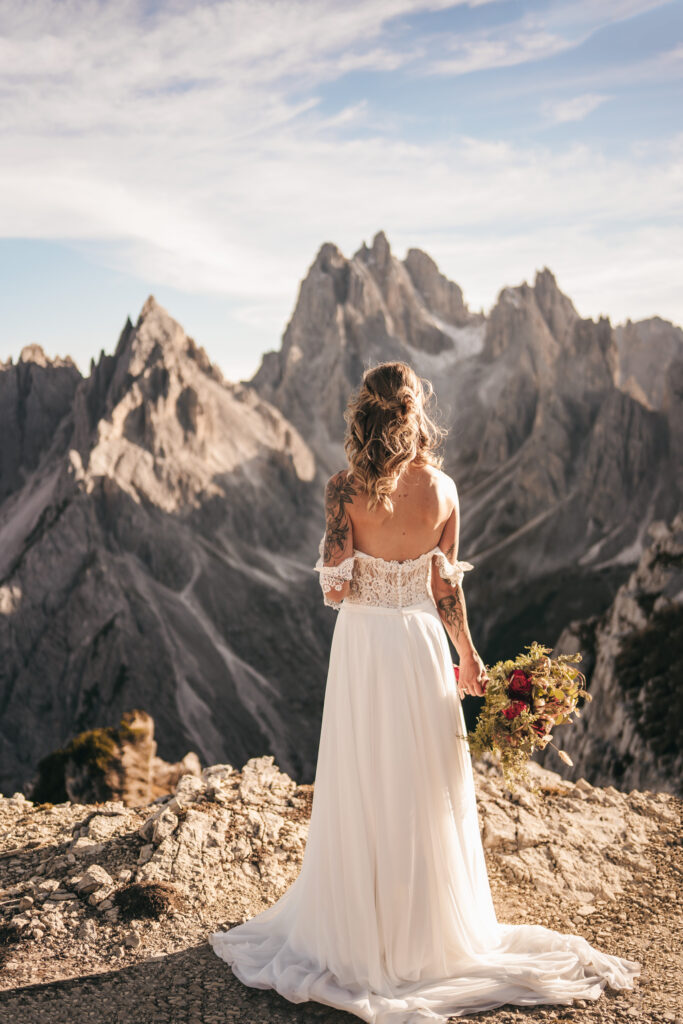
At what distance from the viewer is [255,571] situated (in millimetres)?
93812

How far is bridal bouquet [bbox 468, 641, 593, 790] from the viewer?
5809 mm

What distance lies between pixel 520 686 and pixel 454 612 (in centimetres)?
67

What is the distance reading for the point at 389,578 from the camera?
18.8ft

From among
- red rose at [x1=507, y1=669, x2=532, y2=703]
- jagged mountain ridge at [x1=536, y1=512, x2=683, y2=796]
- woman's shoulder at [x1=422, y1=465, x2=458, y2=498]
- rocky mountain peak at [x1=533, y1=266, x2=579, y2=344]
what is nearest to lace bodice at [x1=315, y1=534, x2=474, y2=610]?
woman's shoulder at [x1=422, y1=465, x2=458, y2=498]

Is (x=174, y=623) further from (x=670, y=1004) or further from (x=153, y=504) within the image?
(x=670, y=1004)

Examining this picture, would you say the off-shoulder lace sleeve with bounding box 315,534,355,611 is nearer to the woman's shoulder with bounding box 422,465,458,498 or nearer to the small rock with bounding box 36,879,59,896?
the woman's shoulder with bounding box 422,465,458,498

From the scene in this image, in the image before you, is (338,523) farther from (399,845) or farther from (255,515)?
(255,515)

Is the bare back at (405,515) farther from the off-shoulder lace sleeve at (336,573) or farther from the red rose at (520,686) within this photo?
the red rose at (520,686)

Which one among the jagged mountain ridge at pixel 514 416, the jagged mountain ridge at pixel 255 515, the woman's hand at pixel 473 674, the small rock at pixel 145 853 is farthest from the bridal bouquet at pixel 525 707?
the jagged mountain ridge at pixel 514 416

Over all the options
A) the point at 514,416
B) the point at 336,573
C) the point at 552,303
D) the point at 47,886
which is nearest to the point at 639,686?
the point at 47,886

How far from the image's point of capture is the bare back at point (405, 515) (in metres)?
5.58

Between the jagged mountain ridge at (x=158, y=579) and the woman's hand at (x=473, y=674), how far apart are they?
6575 centimetres

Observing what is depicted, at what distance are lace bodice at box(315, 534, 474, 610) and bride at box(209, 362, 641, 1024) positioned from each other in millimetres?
10

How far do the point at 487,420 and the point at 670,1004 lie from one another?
A: 4760 inches
